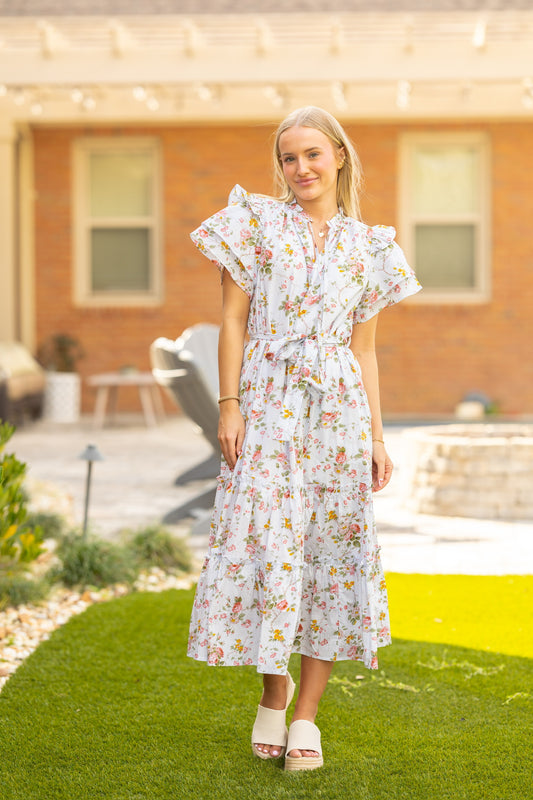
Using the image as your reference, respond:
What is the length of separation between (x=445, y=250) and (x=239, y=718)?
8.67 m

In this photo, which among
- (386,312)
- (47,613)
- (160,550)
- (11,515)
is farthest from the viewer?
(386,312)

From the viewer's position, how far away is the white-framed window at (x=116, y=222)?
10.9m

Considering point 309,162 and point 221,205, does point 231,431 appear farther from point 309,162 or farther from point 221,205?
point 221,205

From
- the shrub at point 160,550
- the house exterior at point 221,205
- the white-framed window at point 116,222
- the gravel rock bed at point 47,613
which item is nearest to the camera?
the gravel rock bed at point 47,613

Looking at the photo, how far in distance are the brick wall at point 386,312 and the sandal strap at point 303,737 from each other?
8446 mm

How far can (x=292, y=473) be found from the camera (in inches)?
87.9

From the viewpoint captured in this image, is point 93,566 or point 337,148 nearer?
point 337,148

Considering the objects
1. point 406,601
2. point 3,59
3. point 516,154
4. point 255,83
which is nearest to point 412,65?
point 255,83

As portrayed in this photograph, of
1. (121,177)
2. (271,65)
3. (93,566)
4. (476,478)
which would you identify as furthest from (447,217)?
(93,566)

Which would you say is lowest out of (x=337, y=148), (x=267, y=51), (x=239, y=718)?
(x=239, y=718)

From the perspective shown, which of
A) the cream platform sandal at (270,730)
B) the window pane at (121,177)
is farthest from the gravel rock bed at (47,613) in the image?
the window pane at (121,177)

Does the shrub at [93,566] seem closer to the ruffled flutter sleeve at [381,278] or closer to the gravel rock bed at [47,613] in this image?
the gravel rock bed at [47,613]

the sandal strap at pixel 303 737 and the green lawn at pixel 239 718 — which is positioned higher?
the sandal strap at pixel 303 737

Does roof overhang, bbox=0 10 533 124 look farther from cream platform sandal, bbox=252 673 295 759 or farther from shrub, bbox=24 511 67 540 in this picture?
cream platform sandal, bbox=252 673 295 759
